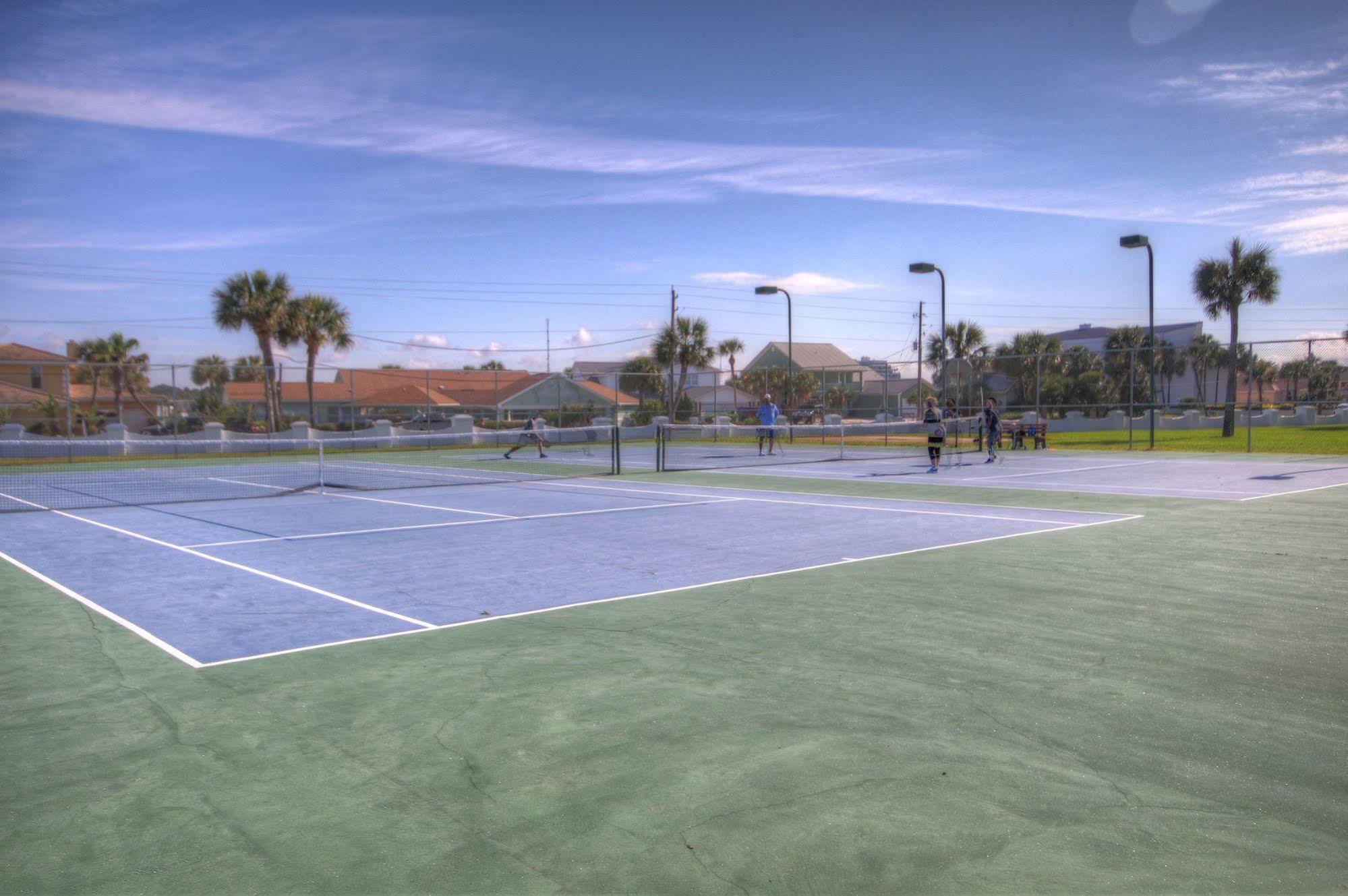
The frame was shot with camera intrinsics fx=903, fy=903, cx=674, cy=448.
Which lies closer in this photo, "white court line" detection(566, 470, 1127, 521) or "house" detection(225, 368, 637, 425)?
"white court line" detection(566, 470, 1127, 521)

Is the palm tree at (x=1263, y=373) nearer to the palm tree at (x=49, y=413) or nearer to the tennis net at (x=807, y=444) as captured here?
the tennis net at (x=807, y=444)

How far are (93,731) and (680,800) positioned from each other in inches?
122

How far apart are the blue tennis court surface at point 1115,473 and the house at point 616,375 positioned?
538 inches

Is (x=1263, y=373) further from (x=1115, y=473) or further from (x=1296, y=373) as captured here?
(x=1115, y=473)

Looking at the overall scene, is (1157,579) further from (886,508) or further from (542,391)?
(542,391)

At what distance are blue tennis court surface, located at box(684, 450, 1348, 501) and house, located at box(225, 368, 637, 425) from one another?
53.4ft

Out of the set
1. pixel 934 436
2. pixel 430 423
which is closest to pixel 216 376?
pixel 430 423

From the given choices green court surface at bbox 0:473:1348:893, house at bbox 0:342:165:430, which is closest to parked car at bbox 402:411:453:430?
house at bbox 0:342:165:430

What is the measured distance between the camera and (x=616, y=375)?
4047 centimetres

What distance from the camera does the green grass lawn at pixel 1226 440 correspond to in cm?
2669

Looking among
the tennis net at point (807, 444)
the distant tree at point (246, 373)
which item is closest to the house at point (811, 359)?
the tennis net at point (807, 444)

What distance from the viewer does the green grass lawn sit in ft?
87.6

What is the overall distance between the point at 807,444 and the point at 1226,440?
47.2ft

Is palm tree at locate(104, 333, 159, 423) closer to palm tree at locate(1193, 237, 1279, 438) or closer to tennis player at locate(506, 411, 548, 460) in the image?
tennis player at locate(506, 411, 548, 460)
